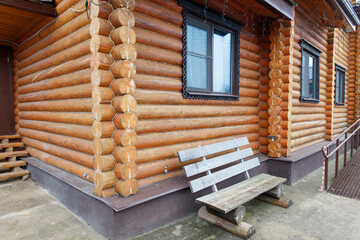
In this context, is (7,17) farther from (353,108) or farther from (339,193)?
(353,108)

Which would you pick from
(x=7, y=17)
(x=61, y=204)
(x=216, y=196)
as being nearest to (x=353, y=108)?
(x=216, y=196)

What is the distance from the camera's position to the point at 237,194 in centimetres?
349

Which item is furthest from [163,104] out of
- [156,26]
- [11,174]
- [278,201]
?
[11,174]

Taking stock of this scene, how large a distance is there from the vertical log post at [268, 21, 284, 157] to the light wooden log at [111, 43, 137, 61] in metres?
3.81

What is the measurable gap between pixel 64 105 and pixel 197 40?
263cm

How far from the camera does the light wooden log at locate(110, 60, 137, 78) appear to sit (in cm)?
304

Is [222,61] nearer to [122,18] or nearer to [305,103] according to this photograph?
[122,18]

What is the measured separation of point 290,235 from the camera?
3.27 meters

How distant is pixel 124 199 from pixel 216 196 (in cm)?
127

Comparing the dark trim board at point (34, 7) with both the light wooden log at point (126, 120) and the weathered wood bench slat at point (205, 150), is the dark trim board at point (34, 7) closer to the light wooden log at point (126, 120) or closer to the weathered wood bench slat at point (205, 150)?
the light wooden log at point (126, 120)

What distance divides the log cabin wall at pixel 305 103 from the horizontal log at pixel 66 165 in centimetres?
504

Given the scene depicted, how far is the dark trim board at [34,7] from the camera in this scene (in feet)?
13.5

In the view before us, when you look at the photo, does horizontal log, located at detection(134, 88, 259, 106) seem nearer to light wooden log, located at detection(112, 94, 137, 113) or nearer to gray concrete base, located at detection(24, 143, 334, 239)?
light wooden log, located at detection(112, 94, 137, 113)

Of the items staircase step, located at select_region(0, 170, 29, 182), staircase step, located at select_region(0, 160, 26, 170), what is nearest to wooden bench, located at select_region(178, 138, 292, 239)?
staircase step, located at select_region(0, 170, 29, 182)
